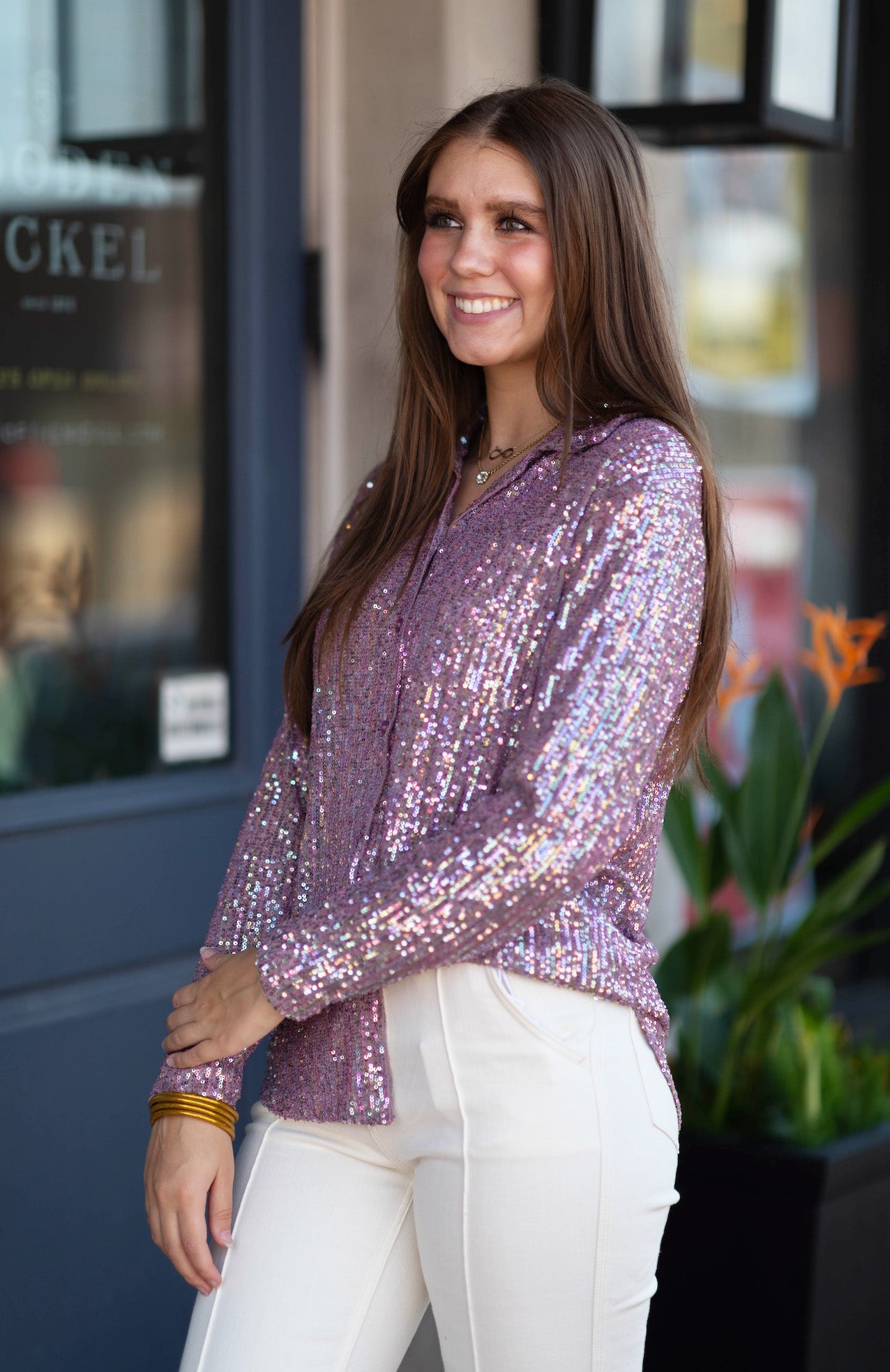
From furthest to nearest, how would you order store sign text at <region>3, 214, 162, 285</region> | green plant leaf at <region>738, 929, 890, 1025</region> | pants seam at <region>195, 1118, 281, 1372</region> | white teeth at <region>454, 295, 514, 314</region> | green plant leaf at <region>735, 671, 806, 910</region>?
green plant leaf at <region>735, 671, 806, 910</region>, green plant leaf at <region>738, 929, 890, 1025</region>, store sign text at <region>3, 214, 162, 285</region>, white teeth at <region>454, 295, 514, 314</region>, pants seam at <region>195, 1118, 281, 1372</region>

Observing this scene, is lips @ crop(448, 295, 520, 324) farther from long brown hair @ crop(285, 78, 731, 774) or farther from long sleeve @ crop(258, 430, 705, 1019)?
long sleeve @ crop(258, 430, 705, 1019)

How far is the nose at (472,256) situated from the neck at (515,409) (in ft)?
0.43

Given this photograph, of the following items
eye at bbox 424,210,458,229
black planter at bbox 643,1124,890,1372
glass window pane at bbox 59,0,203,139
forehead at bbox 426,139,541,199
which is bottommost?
black planter at bbox 643,1124,890,1372

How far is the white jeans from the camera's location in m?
1.54

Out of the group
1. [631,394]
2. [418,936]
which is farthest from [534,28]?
[418,936]

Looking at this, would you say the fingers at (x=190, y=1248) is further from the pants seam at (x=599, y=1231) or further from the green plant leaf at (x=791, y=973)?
the green plant leaf at (x=791, y=973)

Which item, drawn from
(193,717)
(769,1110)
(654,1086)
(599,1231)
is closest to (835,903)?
(769,1110)

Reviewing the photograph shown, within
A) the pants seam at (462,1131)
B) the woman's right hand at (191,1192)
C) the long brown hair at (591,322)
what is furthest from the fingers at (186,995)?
the long brown hair at (591,322)

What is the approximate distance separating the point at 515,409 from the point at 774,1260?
1.58 metres

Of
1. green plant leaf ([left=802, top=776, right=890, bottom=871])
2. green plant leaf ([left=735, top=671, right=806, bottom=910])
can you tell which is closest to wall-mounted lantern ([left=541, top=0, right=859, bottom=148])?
green plant leaf ([left=735, top=671, right=806, bottom=910])

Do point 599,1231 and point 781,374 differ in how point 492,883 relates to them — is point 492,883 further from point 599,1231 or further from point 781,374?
point 781,374

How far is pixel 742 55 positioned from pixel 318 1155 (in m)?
1.89

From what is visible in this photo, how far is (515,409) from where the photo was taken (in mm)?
1820

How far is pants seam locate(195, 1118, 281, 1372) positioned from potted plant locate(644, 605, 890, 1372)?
123 centimetres
